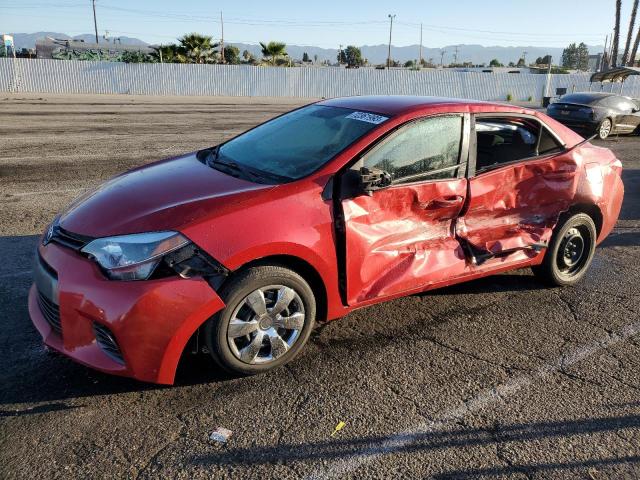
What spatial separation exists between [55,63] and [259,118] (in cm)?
1505

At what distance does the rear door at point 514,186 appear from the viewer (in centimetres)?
419

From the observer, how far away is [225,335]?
10.1 feet

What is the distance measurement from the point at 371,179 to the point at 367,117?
74 centimetres

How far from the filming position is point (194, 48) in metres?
37.6

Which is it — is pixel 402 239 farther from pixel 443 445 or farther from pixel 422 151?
pixel 443 445

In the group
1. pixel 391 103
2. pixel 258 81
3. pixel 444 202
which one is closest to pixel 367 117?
pixel 391 103

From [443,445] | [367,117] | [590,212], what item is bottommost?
[443,445]

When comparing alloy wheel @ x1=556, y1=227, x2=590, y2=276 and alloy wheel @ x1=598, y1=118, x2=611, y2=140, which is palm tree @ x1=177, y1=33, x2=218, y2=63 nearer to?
alloy wheel @ x1=598, y1=118, x2=611, y2=140

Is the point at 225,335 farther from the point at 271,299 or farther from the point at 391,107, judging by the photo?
the point at 391,107

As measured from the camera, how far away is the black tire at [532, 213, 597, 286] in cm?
473

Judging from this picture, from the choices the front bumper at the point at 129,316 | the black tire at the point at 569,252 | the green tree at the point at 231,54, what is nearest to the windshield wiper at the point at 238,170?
the front bumper at the point at 129,316

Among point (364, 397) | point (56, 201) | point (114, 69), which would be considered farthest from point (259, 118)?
point (364, 397)

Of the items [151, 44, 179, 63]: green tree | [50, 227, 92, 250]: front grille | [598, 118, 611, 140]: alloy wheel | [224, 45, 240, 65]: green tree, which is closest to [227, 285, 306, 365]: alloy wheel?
[50, 227, 92, 250]: front grille

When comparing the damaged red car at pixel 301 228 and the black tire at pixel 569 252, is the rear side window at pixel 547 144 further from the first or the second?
the black tire at pixel 569 252
